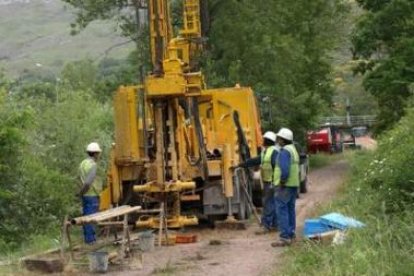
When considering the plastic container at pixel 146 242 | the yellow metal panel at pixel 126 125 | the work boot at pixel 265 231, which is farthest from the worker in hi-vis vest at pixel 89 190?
the work boot at pixel 265 231

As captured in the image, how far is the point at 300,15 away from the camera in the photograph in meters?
38.2

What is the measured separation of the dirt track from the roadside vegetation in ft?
1.76

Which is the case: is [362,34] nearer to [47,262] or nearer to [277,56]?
[277,56]

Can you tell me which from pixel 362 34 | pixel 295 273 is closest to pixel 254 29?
pixel 362 34

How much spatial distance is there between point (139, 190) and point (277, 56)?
17581 mm

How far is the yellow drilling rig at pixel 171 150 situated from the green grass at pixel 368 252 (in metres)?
4.26

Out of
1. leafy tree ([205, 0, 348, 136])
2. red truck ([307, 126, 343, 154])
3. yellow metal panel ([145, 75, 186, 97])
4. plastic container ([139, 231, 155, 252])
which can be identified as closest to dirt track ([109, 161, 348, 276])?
plastic container ([139, 231, 155, 252])

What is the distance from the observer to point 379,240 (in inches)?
429

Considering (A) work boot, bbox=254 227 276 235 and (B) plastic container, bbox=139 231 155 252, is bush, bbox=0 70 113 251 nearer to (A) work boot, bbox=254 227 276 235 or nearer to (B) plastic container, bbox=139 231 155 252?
(B) plastic container, bbox=139 231 155 252

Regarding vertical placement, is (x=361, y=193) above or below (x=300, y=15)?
below

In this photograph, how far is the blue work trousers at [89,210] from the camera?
1557 centimetres

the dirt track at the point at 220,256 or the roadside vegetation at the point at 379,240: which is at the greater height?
the roadside vegetation at the point at 379,240

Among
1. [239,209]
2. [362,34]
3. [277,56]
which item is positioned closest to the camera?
[239,209]

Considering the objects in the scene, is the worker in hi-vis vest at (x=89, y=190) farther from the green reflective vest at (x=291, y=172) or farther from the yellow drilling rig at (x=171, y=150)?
the green reflective vest at (x=291, y=172)
